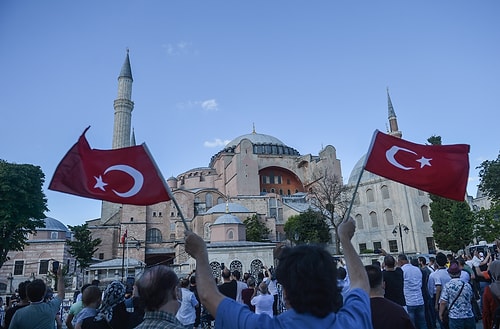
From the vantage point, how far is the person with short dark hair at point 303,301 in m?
1.48

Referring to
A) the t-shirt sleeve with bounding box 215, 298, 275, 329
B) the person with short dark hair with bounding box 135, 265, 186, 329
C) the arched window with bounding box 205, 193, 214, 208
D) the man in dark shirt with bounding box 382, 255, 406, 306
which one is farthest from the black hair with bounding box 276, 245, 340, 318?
the arched window with bounding box 205, 193, 214, 208

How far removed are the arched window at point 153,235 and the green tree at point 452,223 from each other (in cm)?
2826

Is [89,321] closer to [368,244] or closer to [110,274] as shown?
[110,274]

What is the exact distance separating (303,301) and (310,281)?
0.29 ft

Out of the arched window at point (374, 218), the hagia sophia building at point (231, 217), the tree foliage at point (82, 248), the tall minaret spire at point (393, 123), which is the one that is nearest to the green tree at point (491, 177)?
the hagia sophia building at point (231, 217)

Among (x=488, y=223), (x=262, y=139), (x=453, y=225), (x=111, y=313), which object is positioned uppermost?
(x=262, y=139)

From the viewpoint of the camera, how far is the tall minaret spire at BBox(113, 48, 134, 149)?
42247 millimetres

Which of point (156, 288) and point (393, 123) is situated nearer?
point (156, 288)

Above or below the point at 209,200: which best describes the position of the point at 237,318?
below

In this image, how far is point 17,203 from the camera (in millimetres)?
23469

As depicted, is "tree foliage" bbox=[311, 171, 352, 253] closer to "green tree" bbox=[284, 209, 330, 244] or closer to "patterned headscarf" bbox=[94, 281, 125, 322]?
"green tree" bbox=[284, 209, 330, 244]

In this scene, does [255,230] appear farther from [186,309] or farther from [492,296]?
[492,296]

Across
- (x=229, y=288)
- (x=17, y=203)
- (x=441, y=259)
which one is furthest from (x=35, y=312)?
(x=17, y=203)

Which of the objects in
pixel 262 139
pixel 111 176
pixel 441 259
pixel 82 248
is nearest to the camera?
pixel 111 176
